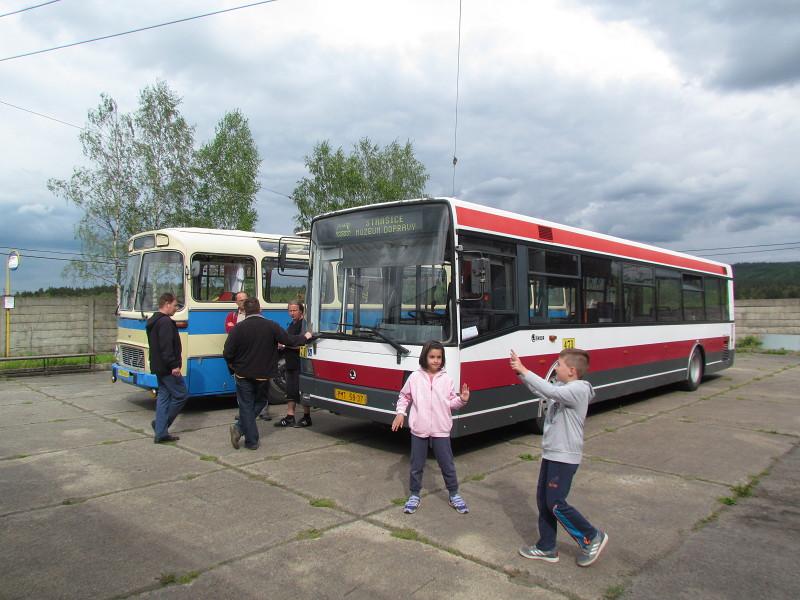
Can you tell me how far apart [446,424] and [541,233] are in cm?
411

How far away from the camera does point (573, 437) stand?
163 inches

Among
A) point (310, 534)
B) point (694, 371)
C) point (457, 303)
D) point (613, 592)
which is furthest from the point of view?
point (694, 371)

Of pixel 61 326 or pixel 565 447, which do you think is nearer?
pixel 565 447

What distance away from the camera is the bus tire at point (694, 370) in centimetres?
1322

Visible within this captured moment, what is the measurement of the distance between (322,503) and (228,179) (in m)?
22.5

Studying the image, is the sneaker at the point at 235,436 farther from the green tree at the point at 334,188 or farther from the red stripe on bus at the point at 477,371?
the green tree at the point at 334,188

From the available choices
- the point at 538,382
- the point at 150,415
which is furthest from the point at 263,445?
the point at 538,382

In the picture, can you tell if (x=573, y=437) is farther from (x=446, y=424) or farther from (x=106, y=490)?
(x=106, y=490)

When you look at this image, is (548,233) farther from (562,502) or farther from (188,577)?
(188,577)

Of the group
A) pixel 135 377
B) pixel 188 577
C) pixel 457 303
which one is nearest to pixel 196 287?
pixel 135 377

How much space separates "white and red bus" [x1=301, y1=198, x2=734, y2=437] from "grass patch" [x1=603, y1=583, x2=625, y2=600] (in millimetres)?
3002

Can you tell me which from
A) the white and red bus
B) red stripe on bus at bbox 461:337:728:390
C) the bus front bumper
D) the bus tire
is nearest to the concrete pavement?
the bus front bumper

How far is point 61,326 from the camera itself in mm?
17828

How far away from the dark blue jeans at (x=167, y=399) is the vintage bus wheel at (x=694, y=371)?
10.6 metres
